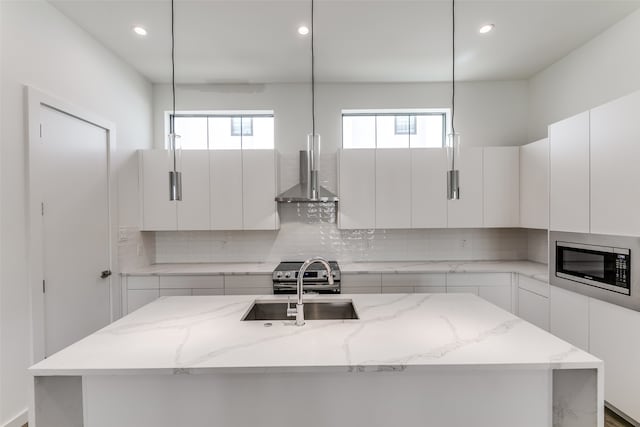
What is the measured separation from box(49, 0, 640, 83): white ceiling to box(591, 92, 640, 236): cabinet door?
0.99m

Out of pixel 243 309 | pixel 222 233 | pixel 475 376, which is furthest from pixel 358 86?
pixel 475 376

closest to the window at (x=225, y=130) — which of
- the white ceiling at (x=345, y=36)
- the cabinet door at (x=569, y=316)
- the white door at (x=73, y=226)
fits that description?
the white ceiling at (x=345, y=36)

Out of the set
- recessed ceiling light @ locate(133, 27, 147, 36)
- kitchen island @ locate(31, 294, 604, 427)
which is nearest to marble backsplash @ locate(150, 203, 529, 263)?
recessed ceiling light @ locate(133, 27, 147, 36)

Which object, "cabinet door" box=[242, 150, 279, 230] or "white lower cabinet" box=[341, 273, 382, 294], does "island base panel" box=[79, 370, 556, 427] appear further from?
"cabinet door" box=[242, 150, 279, 230]

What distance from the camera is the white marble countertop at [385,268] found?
3254mm

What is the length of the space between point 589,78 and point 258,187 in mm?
3335

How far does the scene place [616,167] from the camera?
2.07 m

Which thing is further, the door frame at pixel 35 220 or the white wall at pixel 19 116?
the door frame at pixel 35 220

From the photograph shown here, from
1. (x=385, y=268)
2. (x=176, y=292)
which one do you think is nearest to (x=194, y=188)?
(x=176, y=292)

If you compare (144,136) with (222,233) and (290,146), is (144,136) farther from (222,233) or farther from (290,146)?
(290,146)

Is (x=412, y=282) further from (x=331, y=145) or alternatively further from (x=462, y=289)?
(x=331, y=145)

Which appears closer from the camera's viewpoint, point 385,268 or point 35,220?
point 35,220

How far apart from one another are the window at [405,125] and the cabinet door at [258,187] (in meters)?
1.59

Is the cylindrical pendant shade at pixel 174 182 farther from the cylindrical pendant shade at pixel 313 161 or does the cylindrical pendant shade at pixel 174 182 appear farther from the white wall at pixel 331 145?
the white wall at pixel 331 145
